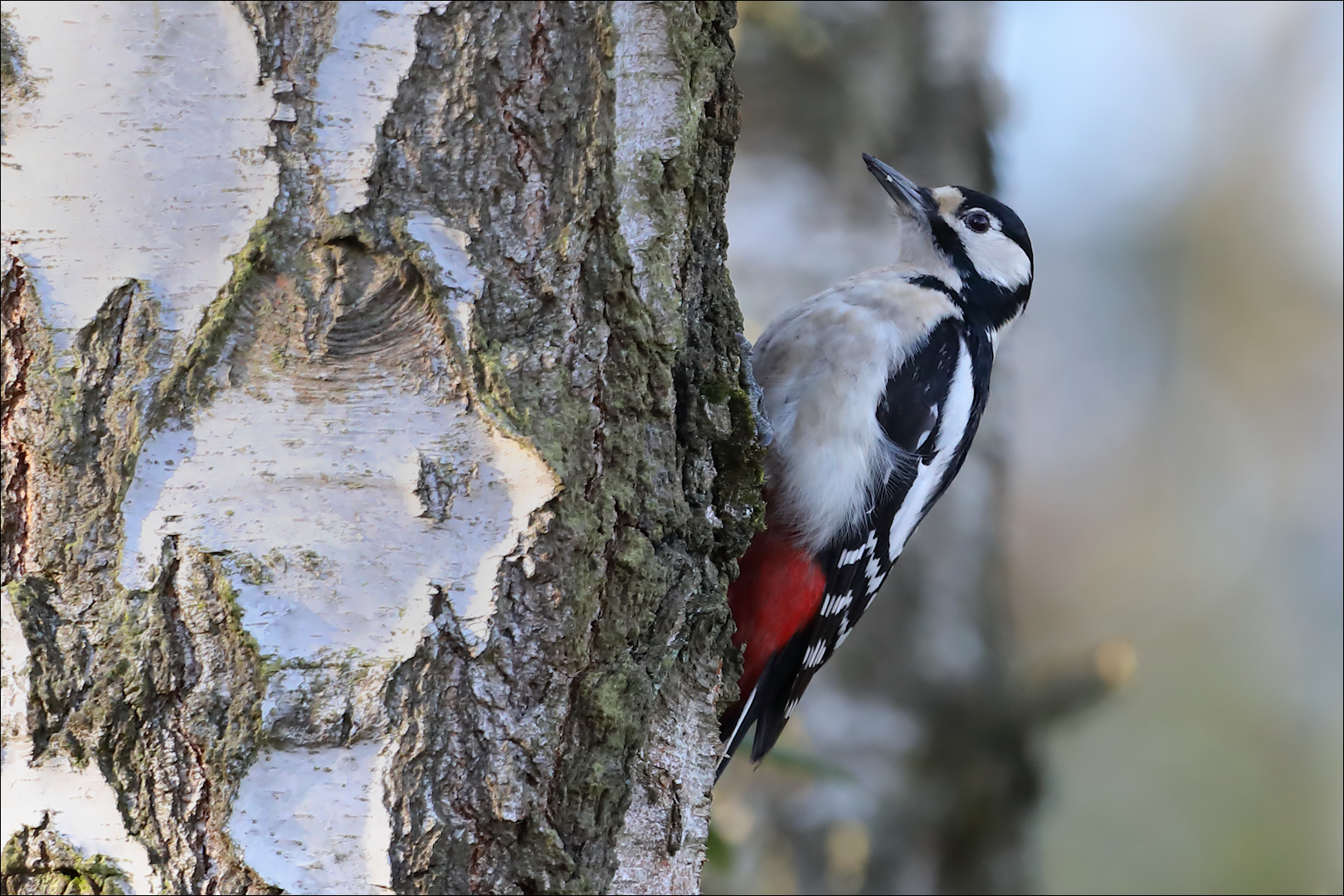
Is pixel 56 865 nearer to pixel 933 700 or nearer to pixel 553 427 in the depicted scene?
pixel 553 427

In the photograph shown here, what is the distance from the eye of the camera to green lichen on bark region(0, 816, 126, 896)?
2.98 ft

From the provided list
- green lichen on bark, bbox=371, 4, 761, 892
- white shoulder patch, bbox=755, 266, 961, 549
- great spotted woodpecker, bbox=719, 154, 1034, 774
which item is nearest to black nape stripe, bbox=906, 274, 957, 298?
great spotted woodpecker, bbox=719, 154, 1034, 774

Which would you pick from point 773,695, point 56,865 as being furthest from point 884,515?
point 56,865

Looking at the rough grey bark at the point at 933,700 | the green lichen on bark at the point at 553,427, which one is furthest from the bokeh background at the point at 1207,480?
the green lichen on bark at the point at 553,427

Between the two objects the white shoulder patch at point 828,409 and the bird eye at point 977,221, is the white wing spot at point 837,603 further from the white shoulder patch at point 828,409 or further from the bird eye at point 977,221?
the bird eye at point 977,221

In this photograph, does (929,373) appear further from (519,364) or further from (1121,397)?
(1121,397)

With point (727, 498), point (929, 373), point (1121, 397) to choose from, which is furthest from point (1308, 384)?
point (727, 498)

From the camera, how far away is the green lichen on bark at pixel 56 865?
0.91 m

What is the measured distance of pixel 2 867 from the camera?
93 centimetres

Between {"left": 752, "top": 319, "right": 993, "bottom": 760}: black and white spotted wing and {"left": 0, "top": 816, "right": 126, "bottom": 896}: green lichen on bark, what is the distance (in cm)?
146

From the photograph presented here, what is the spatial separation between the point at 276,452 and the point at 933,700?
2784 mm

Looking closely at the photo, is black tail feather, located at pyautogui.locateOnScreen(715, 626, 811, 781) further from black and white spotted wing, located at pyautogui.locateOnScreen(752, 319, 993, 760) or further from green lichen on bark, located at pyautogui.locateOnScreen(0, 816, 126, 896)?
green lichen on bark, located at pyautogui.locateOnScreen(0, 816, 126, 896)

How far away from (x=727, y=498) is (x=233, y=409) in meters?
0.63

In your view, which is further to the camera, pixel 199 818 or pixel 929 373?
pixel 929 373
